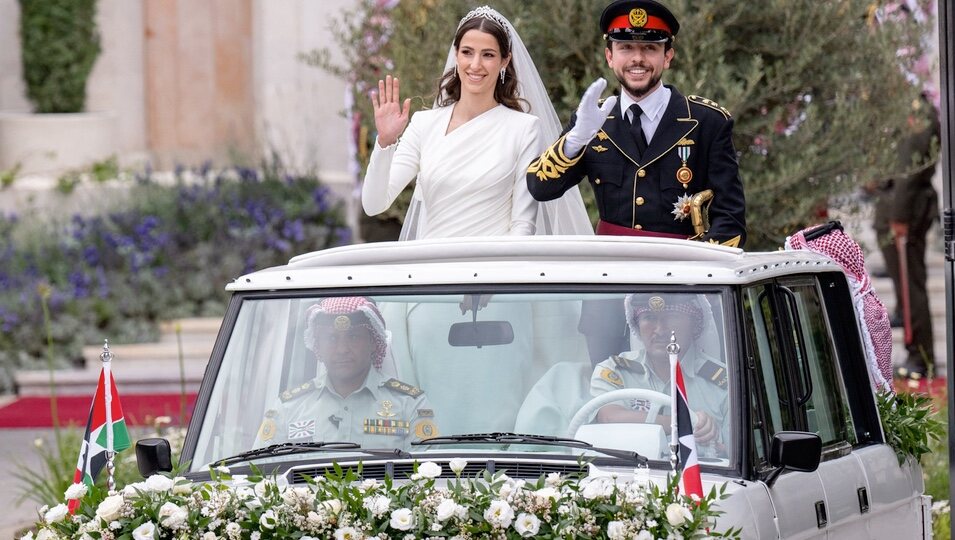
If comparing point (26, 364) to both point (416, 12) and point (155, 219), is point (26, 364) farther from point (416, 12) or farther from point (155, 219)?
point (416, 12)

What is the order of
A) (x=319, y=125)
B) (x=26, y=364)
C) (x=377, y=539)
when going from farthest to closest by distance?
(x=319, y=125) < (x=26, y=364) < (x=377, y=539)

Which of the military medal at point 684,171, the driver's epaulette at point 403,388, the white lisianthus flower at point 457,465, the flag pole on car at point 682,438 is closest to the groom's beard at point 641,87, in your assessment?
the military medal at point 684,171

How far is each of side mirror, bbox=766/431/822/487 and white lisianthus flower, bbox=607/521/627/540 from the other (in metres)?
0.58

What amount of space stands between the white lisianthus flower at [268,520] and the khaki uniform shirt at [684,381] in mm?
978

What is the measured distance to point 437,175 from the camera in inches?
243

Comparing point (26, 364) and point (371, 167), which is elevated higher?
point (371, 167)

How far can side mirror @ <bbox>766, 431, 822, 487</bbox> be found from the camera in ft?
13.6

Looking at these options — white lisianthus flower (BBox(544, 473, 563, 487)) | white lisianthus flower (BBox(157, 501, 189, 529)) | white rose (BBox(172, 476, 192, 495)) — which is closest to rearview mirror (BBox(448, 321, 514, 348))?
white lisianthus flower (BBox(544, 473, 563, 487))

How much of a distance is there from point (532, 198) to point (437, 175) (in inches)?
15.2

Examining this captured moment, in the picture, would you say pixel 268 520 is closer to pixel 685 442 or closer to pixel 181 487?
pixel 181 487

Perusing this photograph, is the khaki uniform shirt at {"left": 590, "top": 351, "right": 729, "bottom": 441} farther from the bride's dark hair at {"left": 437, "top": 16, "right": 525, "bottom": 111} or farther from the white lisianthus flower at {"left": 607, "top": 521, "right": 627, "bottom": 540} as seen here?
the bride's dark hair at {"left": 437, "top": 16, "right": 525, "bottom": 111}

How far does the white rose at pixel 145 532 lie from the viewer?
3947 millimetres

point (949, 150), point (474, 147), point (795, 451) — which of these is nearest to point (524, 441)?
point (795, 451)

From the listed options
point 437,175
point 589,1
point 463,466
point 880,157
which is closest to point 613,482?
point 463,466
